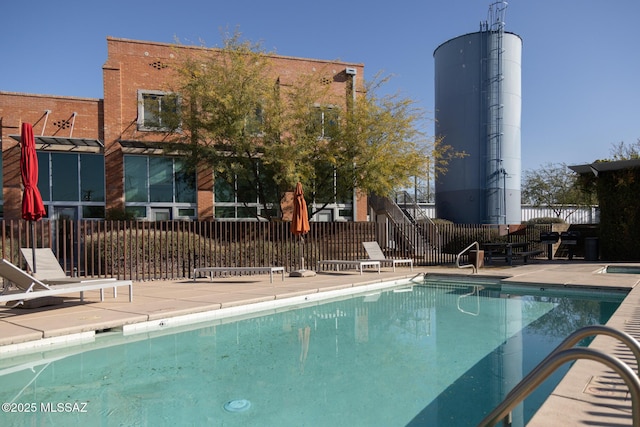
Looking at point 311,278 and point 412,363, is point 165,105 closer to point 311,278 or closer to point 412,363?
point 311,278

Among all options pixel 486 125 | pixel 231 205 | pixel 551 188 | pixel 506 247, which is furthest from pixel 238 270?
pixel 551 188

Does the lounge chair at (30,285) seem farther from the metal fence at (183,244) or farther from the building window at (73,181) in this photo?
the building window at (73,181)

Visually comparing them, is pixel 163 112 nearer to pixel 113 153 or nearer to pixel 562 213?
pixel 113 153

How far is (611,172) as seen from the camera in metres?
16.9

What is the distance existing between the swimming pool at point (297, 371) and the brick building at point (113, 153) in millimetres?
12252

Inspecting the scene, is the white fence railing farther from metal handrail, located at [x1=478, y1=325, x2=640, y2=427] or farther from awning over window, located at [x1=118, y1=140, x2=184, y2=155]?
metal handrail, located at [x1=478, y1=325, x2=640, y2=427]

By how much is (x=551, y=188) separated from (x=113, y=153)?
32.5 meters

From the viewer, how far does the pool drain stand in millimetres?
3908

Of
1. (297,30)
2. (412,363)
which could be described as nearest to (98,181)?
(297,30)

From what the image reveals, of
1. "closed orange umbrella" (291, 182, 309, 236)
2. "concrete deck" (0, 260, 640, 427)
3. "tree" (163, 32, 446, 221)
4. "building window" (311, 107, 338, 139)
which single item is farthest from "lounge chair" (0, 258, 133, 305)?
"building window" (311, 107, 338, 139)

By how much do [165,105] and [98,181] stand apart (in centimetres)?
485

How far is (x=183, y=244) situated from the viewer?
12484 mm

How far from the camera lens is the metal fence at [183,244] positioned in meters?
11.2

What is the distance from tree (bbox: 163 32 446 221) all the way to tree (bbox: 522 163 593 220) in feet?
75.4
